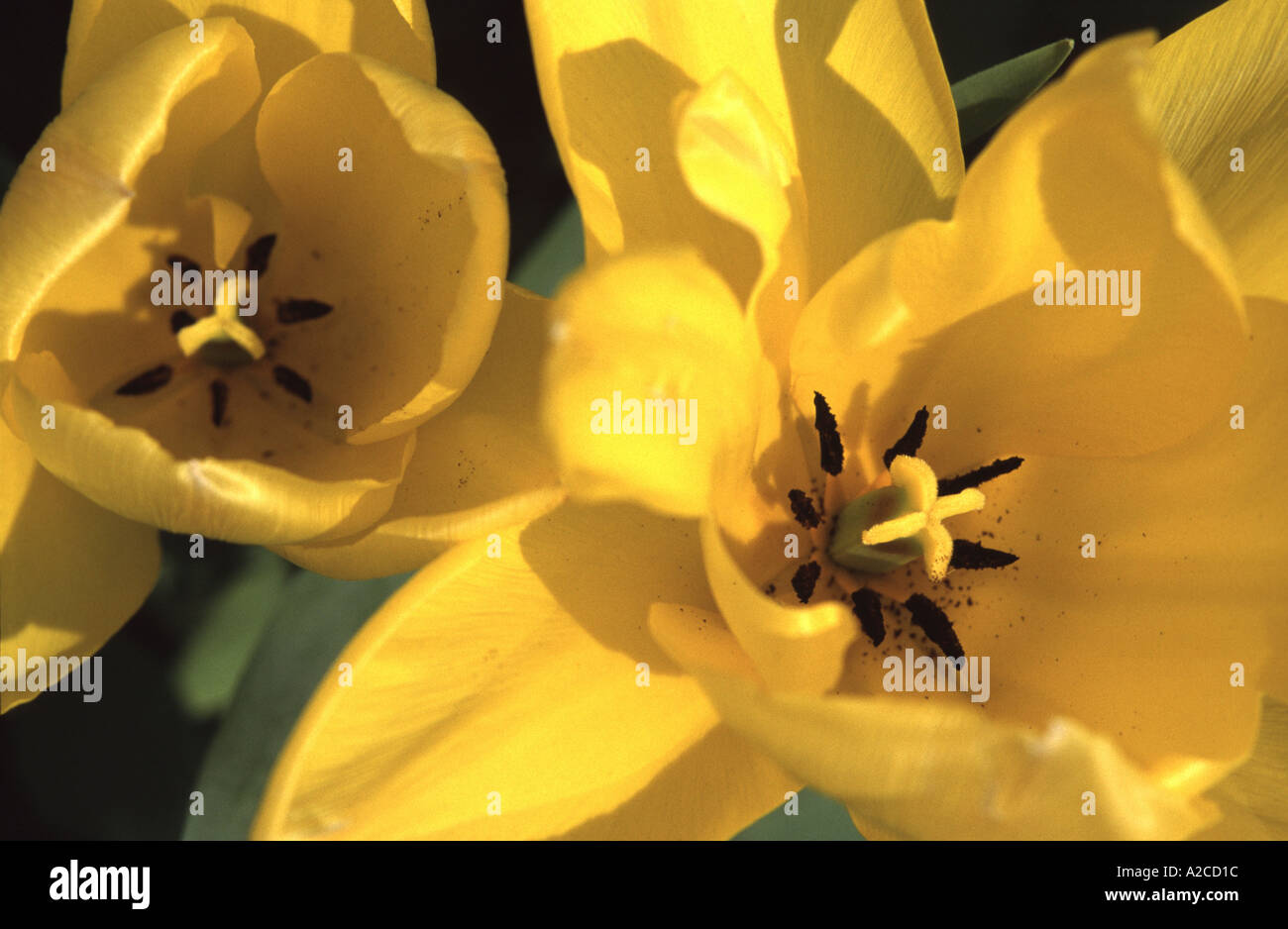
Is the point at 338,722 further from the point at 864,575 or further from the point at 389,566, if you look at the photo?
the point at 864,575

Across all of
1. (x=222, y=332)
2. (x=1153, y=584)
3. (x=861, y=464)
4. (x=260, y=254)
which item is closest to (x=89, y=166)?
(x=222, y=332)

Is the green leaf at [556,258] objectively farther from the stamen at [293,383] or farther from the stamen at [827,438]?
the stamen at [827,438]

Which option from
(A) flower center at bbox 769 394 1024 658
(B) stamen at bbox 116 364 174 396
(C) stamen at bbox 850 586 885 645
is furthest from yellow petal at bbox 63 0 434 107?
(C) stamen at bbox 850 586 885 645

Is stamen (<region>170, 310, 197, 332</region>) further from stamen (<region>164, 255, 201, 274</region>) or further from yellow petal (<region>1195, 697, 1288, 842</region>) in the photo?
yellow petal (<region>1195, 697, 1288, 842</region>)

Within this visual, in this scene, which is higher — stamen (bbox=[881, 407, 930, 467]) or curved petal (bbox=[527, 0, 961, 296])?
curved petal (bbox=[527, 0, 961, 296])

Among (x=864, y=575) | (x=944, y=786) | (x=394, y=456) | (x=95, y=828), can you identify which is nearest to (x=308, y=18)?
(x=394, y=456)

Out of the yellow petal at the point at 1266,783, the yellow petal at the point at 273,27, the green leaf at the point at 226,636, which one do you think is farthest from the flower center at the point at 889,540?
the green leaf at the point at 226,636

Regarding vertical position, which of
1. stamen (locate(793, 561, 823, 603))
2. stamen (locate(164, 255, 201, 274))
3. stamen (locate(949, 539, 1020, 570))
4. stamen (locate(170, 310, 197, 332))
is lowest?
stamen (locate(793, 561, 823, 603))
